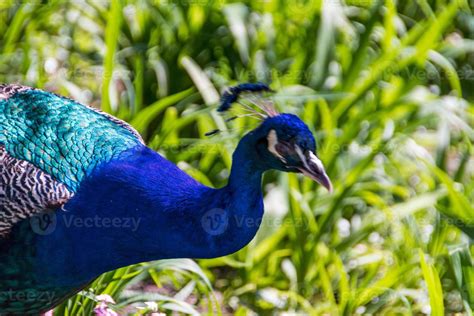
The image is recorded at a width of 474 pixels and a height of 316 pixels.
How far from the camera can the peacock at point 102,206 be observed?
88.5 inches

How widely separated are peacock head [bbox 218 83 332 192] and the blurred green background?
568mm

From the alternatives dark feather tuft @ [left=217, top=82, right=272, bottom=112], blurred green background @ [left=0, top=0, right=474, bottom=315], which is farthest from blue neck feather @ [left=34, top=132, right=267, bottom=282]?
blurred green background @ [left=0, top=0, right=474, bottom=315]

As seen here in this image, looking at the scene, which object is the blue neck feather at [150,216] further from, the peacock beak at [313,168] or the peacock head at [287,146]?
the peacock beak at [313,168]

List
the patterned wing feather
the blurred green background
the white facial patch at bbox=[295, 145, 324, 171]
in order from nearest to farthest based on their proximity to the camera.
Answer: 1. the white facial patch at bbox=[295, 145, 324, 171]
2. the patterned wing feather
3. the blurred green background

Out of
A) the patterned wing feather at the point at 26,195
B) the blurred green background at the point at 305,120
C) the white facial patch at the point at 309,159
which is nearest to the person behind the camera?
the white facial patch at the point at 309,159

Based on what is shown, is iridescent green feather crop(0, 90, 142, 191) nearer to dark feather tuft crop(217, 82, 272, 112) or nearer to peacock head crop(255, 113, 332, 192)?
dark feather tuft crop(217, 82, 272, 112)

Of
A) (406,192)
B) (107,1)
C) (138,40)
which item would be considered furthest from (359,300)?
(107,1)

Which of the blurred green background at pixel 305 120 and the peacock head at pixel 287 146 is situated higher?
the peacock head at pixel 287 146

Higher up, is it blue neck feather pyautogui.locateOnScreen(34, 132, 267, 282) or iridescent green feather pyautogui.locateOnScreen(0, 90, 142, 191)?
iridescent green feather pyautogui.locateOnScreen(0, 90, 142, 191)

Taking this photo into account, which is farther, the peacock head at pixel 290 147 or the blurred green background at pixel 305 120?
the blurred green background at pixel 305 120

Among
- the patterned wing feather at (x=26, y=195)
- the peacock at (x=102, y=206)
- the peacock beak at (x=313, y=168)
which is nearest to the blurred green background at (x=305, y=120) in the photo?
the peacock at (x=102, y=206)

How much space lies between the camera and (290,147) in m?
2.16

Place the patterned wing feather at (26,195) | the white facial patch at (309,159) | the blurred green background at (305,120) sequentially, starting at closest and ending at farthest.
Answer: the white facial patch at (309,159)
the patterned wing feather at (26,195)
the blurred green background at (305,120)

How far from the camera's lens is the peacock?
225 centimetres
